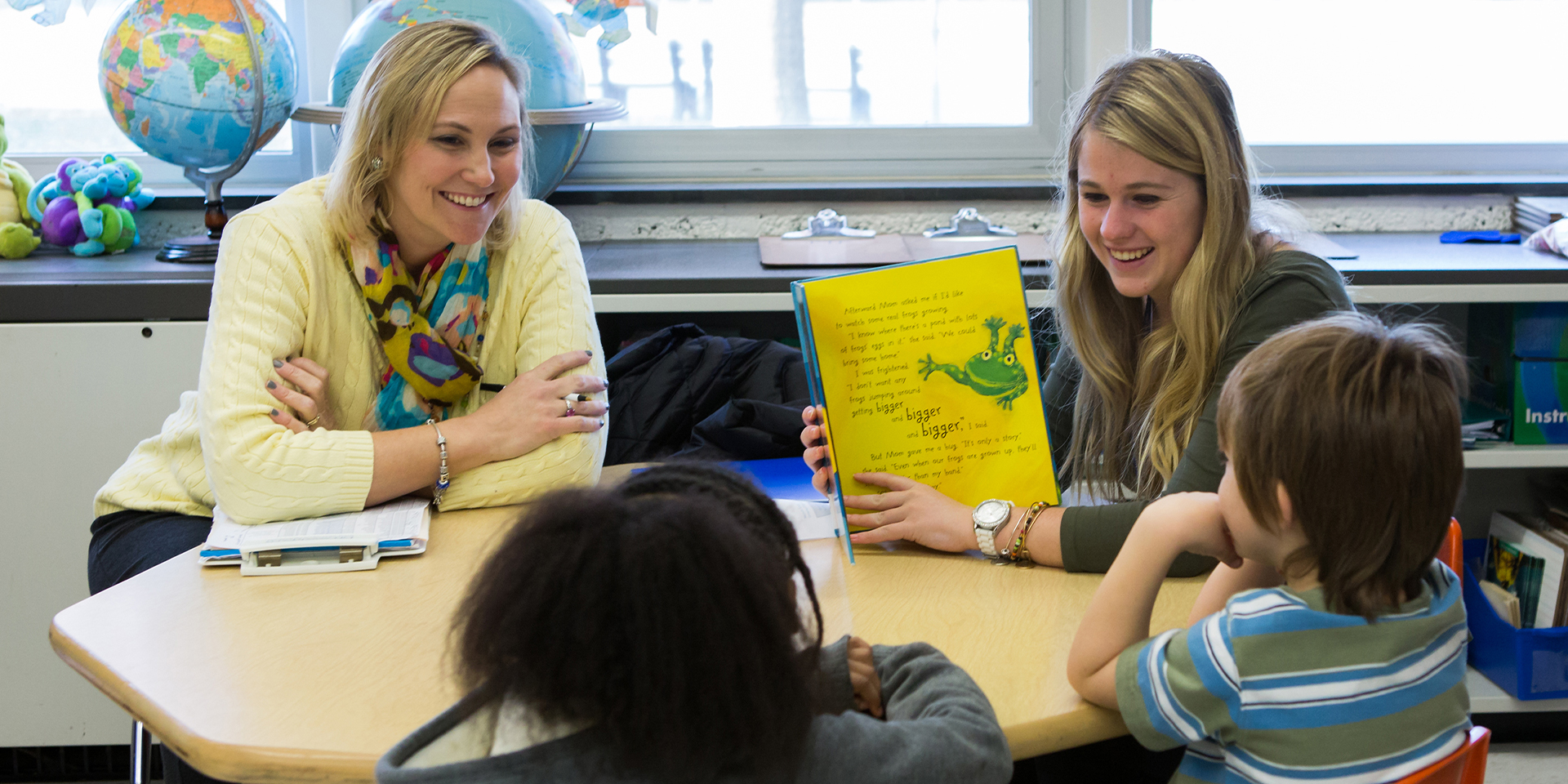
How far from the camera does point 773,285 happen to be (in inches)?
81.7

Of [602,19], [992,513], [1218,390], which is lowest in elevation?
[992,513]

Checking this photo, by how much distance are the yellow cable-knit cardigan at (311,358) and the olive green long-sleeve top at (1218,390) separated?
607 millimetres

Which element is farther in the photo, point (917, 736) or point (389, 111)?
point (389, 111)

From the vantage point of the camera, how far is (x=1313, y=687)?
869 mm

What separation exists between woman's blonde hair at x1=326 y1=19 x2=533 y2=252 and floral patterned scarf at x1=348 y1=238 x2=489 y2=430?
5 cm

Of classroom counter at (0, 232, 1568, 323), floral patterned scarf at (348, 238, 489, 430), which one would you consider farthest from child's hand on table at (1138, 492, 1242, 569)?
classroom counter at (0, 232, 1568, 323)

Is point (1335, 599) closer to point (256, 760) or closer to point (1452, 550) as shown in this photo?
point (1452, 550)

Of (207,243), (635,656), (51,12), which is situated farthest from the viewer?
(51,12)

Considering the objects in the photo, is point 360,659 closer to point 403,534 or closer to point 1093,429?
point 403,534

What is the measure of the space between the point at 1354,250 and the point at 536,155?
1.56 m

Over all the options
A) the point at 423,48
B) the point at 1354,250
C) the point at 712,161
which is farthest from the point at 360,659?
the point at 1354,250

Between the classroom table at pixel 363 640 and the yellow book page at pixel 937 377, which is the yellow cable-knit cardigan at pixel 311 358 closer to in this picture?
the classroom table at pixel 363 640

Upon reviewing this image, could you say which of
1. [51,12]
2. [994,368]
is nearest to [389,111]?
[994,368]

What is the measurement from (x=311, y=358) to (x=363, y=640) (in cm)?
55
